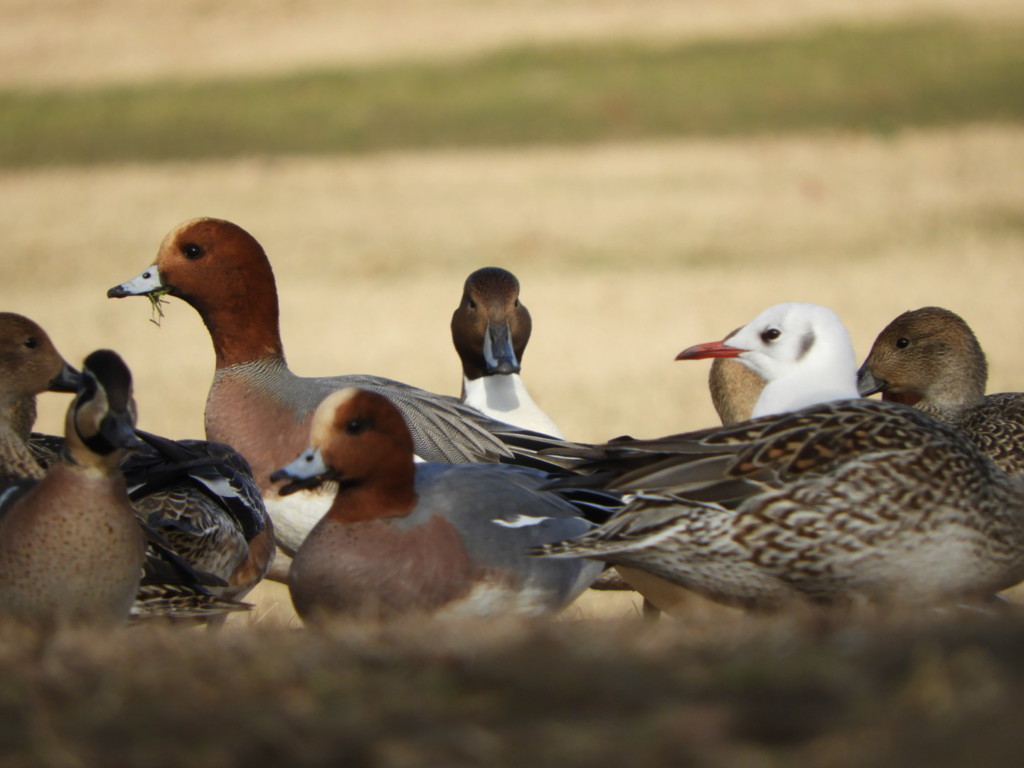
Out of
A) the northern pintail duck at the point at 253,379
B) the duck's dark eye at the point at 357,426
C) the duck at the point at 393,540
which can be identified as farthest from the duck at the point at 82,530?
the northern pintail duck at the point at 253,379

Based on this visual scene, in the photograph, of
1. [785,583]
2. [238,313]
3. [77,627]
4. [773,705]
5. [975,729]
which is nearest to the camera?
[975,729]

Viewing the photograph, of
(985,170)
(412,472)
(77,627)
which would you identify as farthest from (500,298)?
(985,170)

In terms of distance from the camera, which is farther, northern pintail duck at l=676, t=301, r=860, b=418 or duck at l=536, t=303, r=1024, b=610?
northern pintail duck at l=676, t=301, r=860, b=418

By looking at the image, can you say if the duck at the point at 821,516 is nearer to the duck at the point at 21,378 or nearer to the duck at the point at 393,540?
the duck at the point at 393,540

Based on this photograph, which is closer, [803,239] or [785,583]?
[785,583]

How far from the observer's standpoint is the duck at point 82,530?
3.79 meters

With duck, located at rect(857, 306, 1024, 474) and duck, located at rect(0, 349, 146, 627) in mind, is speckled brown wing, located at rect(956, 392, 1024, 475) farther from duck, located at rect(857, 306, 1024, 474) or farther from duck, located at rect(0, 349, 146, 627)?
duck, located at rect(0, 349, 146, 627)

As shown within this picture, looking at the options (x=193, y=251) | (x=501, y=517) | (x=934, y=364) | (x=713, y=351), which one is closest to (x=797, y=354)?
(x=713, y=351)

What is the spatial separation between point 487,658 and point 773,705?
1.96 feet

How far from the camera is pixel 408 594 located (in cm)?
389

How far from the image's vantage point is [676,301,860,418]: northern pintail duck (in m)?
5.04

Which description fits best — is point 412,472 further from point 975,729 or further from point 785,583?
point 975,729

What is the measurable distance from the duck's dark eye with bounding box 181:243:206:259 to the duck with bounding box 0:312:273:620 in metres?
0.79

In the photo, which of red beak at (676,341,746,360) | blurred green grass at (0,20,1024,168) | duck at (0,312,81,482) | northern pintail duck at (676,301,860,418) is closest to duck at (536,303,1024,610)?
northern pintail duck at (676,301,860,418)
